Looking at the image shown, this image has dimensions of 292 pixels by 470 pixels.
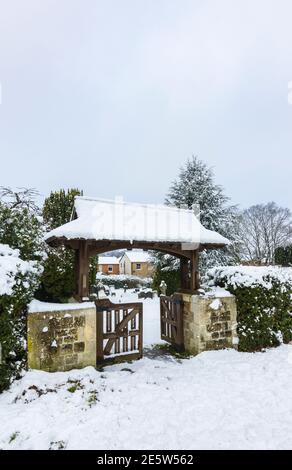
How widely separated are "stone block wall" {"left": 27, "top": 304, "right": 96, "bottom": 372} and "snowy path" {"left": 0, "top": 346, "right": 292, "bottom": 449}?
0.25 metres

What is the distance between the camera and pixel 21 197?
297 inches

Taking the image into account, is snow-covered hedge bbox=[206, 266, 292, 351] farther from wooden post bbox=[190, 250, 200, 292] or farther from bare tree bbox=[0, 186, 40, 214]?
bare tree bbox=[0, 186, 40, 214]

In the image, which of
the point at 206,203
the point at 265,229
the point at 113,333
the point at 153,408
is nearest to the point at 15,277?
the point at 113,333

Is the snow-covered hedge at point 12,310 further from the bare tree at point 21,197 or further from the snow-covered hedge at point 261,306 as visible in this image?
the snow-covered hedge at point 261,306

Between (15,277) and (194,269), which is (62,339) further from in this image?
(194,269)

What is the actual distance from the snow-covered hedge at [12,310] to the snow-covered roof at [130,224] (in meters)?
0.94

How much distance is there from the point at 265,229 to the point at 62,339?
3540 centimetres

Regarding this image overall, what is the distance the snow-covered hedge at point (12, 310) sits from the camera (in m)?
4.71

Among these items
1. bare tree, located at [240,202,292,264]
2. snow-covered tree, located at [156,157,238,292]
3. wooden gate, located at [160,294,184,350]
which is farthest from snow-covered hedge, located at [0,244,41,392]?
bare tree, located at [240,202,292,264]

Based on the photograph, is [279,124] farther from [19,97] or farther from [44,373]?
[44,373]

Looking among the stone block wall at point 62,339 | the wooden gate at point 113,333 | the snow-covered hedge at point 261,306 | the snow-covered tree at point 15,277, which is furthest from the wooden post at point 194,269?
the snow-covered tree at point 15,277

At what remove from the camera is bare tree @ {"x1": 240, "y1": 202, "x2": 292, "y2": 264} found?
34469 mm

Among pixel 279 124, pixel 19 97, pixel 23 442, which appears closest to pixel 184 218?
pixel 23 442

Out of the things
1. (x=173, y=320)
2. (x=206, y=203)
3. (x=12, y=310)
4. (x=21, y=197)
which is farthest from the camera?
(x=206, y=203)
